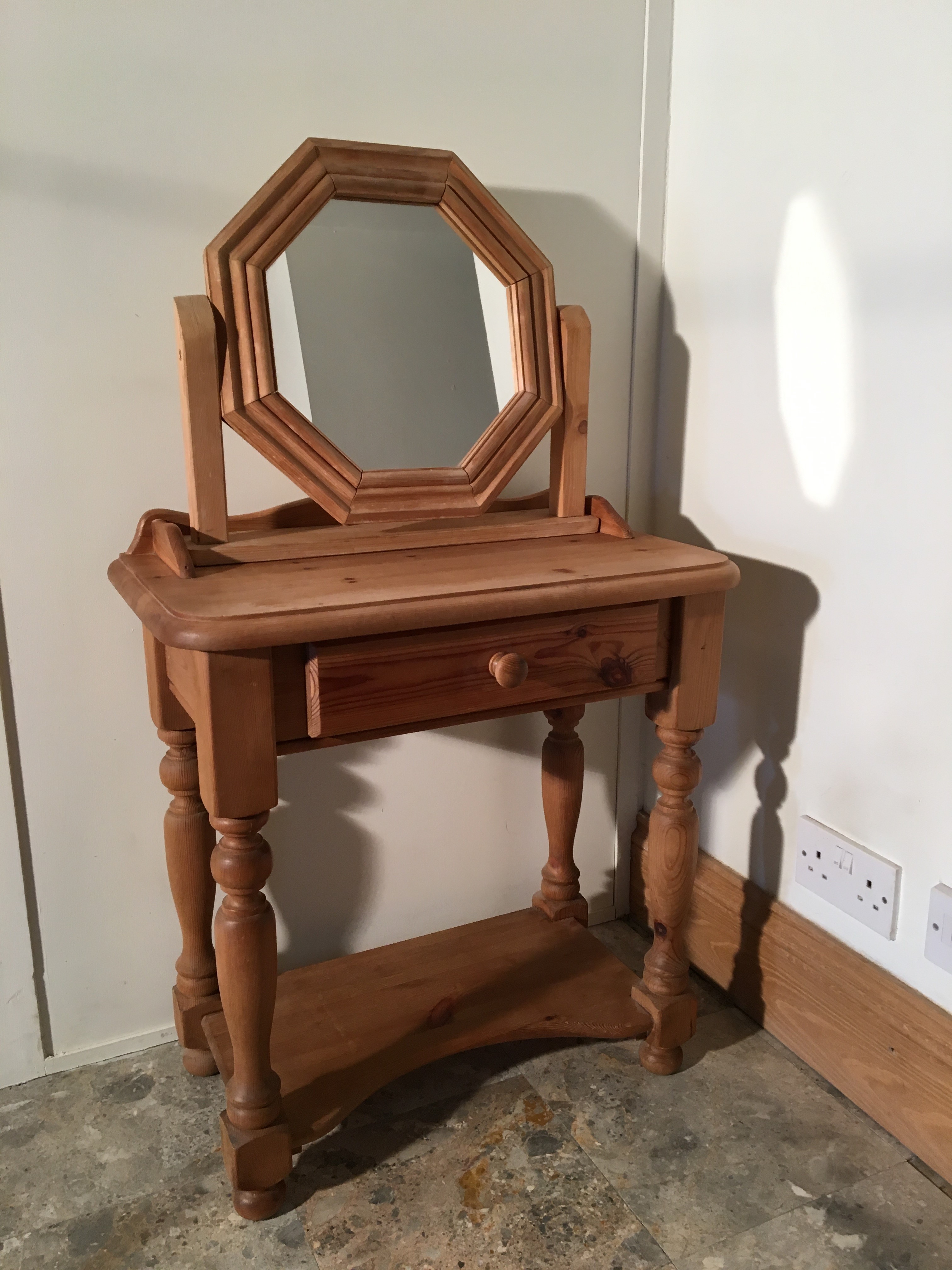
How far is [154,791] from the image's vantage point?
4.19 ft

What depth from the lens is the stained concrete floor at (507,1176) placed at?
39.6 inches

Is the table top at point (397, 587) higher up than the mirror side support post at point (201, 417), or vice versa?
the mirror side support post at point (201, 417)

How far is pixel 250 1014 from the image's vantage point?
3.25 feet

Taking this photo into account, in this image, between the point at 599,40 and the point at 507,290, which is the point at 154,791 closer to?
the point at 507,290

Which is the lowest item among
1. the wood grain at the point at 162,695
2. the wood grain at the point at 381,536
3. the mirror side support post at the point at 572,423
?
the wood grain at the point at 162,695

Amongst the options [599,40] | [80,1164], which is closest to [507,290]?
[599,40]

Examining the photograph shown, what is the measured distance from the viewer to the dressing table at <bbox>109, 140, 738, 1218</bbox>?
94cm

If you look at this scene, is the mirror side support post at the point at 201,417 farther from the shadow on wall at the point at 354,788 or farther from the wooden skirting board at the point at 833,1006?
the wooden skirting board at the point at 833,1006

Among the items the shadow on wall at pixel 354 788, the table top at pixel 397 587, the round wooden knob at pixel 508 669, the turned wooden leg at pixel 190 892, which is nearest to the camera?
the table top at pixel 397 587

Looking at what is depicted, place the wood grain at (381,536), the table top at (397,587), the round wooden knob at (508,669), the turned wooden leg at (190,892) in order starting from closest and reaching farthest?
1. the table top at (397,587)
2. the round wooden knob at (508,669)
3. the wood grain at (381,536)
4. the turned wooden leg at (190,892)

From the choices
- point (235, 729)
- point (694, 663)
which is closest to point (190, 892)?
point (235, 729)

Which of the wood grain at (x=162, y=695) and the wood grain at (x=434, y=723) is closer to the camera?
the wood grain at (x=434, y=723)

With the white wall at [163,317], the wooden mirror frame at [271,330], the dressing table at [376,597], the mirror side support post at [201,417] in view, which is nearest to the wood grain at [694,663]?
the dressing table at [376,597]

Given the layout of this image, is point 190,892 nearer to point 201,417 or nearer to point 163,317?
point 201,417
